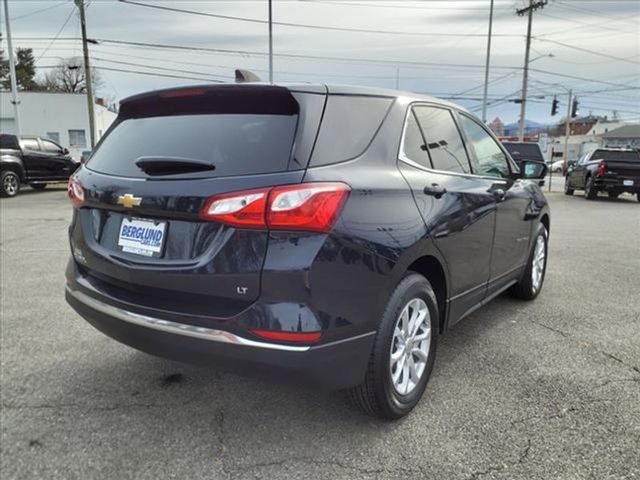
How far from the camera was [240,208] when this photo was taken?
220 cm

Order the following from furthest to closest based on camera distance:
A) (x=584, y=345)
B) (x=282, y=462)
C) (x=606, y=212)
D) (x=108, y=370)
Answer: (x=606, y=212) → (x=584, y=345) → (x=108, y=370) → (x=282, y=462)

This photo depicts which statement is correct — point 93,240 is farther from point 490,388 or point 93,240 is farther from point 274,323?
point 490,388

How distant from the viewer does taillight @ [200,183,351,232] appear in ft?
7.12

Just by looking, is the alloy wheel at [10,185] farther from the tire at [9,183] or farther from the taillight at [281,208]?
the taillight at [281,208]

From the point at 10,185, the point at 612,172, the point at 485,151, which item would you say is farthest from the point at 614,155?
the point at 10,185

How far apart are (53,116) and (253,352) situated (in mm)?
38590

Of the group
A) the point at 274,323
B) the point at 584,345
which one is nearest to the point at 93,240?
the point at 274,323

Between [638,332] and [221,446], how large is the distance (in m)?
3.40

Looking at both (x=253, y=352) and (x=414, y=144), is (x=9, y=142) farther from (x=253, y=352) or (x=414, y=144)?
(x=253, y=352)

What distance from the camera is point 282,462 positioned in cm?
247

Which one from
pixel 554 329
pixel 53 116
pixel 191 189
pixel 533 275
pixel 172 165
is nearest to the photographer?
pixel 191 189

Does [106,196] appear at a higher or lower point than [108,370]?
higher

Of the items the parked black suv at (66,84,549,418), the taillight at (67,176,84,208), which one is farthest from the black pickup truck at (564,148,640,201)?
the taillight at (67,176,84,208)

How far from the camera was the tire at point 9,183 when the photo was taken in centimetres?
1590
